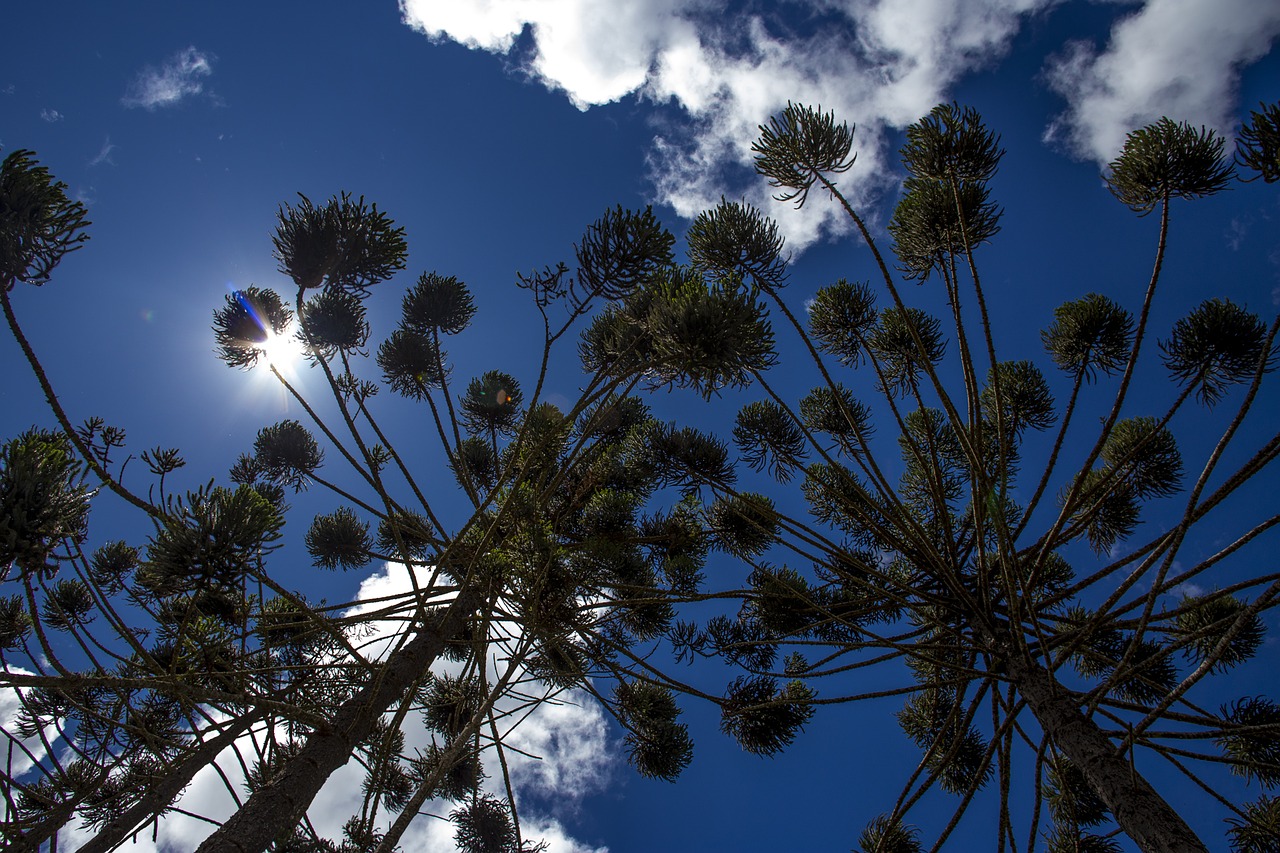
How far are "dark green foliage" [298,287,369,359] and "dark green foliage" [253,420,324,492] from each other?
84.1 inches

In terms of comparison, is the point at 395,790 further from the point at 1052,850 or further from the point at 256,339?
the point at 1052,850

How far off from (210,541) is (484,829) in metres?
4.80

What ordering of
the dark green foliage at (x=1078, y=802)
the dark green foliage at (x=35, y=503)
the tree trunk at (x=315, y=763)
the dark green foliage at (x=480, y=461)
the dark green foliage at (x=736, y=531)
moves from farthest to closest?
the dark green foliage at (x=480, y=461) → the dark green foliage at (x=736, y=531) → the dark green foliage at (x=1078, y=802) → the tree trunk at (x=315, y=763) → the dark green foliage at (x=35, y=503)

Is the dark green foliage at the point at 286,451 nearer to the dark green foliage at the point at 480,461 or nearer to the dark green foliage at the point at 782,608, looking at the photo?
the dark green foliage at the point at 480,461

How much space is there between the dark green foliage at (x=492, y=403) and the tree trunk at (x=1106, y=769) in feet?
16.6

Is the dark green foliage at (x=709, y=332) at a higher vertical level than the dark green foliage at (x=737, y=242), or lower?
lower

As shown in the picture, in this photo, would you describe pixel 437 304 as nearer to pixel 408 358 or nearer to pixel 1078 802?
pixel 408 358

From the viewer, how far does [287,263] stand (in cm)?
323

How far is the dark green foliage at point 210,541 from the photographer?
6.40 ft

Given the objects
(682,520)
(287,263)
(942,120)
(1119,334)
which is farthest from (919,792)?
(287,263)

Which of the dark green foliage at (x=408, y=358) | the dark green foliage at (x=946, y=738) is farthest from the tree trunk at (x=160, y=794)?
the dark green foliage at (x=946, y=738)

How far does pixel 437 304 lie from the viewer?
4.62 metres

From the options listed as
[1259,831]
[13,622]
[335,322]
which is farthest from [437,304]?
[1259,831]

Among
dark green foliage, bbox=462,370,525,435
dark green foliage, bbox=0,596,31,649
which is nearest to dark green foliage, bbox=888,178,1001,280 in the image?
dark green foliage, bbox=462,370,525,435
